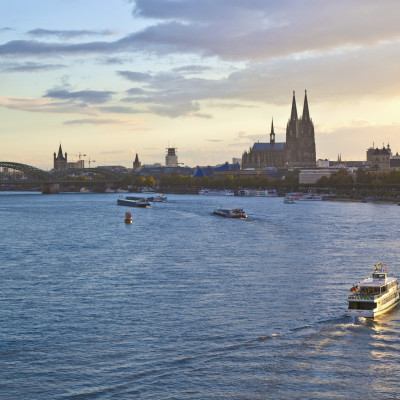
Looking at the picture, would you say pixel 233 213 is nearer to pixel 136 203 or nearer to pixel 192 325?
pixel 136 203

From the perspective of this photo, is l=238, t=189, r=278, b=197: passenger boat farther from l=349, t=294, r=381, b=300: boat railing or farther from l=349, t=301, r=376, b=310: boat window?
l=349, t=301, r=376, b=310: boat window

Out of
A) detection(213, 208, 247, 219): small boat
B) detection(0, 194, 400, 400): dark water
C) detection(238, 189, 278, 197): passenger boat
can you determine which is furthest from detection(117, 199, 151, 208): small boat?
detection(0, 194, 400, 400): dark water

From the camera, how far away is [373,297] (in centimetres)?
3027

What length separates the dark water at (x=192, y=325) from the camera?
72.5 ft

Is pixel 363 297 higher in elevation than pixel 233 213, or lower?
lower

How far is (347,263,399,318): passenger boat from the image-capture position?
29781 millimetres

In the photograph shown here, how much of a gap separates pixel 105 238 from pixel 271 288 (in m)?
29.5

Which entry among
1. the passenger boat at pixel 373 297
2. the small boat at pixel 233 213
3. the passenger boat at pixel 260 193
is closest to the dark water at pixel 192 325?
the passenger boat at pixel 373 297

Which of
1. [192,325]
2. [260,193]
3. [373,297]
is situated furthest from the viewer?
[260,193]

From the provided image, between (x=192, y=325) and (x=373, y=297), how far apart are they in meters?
8.04

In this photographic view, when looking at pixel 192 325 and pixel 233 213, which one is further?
pixel 233 213

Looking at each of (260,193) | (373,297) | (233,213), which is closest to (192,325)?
(373,297)

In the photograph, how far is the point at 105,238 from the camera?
62.2 metres

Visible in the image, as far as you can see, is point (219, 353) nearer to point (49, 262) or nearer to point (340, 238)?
point (49, 262)
